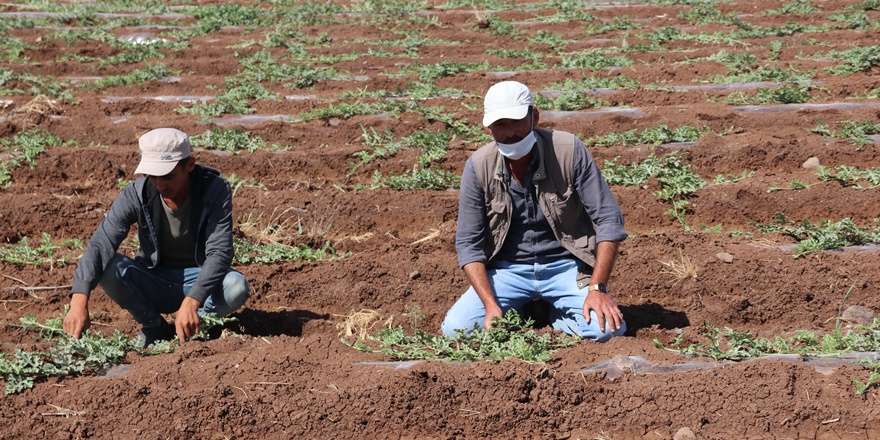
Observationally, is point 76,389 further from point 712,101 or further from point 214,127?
point 712,101

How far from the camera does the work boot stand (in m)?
4.82

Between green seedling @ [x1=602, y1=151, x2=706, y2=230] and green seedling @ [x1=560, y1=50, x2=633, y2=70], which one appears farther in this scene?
green seedling @ [x1=560, y1=50, x2=633, y2=70]

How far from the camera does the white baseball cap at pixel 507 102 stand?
14.2 feet

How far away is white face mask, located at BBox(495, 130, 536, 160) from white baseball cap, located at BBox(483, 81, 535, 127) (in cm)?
15

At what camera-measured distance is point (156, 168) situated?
4.39 meters

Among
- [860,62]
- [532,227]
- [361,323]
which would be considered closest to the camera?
[532,227]

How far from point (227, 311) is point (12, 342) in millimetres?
1259

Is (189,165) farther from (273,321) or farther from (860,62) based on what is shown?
(860,62)

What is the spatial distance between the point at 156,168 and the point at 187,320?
29.8 inches

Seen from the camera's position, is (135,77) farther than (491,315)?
Yes

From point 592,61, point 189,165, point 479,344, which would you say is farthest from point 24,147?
point 592,61

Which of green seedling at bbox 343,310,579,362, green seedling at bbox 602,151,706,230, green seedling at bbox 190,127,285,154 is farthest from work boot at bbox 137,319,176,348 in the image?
green seedling at bbox 602,151,706,230

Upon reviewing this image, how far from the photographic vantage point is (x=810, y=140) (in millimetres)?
7219

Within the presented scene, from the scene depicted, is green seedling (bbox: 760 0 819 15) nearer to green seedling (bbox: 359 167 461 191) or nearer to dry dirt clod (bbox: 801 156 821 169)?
dry dirt clod (bbox: 801 156 821 169)
